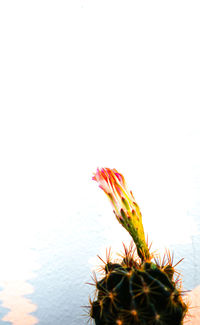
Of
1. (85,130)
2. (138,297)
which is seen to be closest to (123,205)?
(138,297)

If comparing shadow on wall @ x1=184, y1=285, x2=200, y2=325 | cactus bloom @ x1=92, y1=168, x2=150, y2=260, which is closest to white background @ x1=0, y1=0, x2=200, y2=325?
shadow on wall @ x1=184, y1=285, x2=200, y2=325

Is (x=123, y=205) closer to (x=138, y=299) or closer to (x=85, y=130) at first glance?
(x=138, y=299)

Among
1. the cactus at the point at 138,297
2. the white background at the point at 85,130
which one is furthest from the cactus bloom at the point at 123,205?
the white background at the point at 85,130

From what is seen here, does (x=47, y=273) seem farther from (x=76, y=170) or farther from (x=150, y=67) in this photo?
(x=150, y=67)

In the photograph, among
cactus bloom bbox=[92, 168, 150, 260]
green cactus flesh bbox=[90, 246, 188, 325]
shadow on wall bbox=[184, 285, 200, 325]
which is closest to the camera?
green cactus flesh bbox=[90, 246, 188, 325]

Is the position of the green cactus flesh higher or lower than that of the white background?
lower

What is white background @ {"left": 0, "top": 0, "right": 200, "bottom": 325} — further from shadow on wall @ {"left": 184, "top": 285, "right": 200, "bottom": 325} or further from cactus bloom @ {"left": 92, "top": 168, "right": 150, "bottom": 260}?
cactus bloom @ {"left": 92, "top": 168, "right": 150, "bottom": 260}

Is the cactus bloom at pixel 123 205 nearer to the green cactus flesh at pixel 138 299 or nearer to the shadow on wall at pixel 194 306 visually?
the green cactus flesh at pixel 138 299
